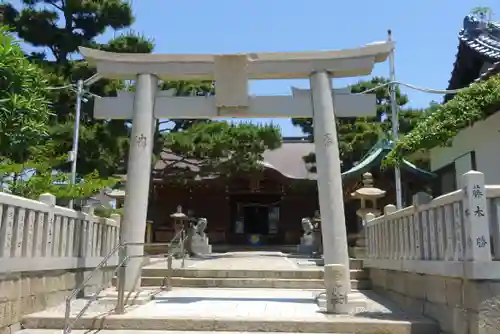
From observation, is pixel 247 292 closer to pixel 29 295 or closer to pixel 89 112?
pixel 29 295

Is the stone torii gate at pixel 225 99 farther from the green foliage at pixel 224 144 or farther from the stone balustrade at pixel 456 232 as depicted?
the green foliage at pixel 224 144

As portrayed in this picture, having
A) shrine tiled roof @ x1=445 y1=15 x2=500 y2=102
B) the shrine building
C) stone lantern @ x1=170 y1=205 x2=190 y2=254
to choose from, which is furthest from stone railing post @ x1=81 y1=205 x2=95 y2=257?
the shrine building

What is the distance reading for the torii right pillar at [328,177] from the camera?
322 inches

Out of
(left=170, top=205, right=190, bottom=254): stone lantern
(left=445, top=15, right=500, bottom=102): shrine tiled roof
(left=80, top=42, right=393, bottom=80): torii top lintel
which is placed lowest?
(left=170, top=205, right=190, bottom=254): stone lantern

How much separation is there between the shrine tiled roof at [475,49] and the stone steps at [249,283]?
645 centimetres

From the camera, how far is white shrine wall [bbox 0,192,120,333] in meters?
5.79

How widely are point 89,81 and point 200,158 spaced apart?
6.31 metres

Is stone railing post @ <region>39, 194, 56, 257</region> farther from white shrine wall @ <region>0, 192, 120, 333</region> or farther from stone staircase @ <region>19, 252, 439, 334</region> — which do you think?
stone staircase @ <region>19, 252, 439, 334</region>

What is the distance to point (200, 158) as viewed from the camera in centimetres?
2092

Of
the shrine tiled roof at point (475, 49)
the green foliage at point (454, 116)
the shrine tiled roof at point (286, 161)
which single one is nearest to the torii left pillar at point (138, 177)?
the green foliage at point (454, 116)

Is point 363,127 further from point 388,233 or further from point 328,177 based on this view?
point 328,177

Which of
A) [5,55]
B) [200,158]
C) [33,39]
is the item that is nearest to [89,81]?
[33,39]

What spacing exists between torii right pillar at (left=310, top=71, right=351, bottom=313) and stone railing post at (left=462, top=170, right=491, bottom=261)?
9.18ft

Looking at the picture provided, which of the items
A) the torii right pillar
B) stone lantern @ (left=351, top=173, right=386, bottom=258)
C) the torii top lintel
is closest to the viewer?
the torii right pillar
